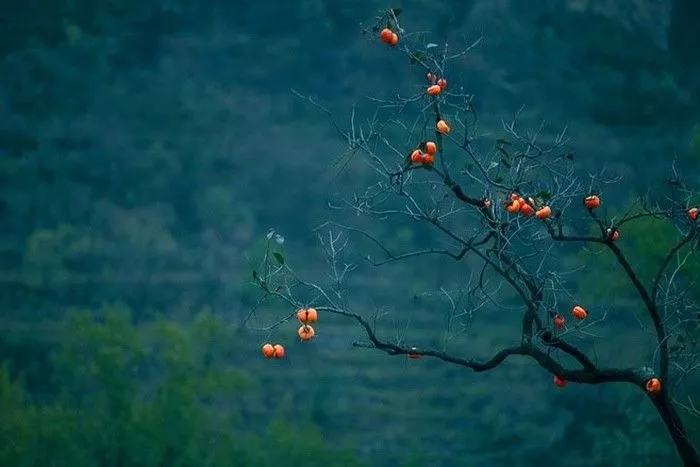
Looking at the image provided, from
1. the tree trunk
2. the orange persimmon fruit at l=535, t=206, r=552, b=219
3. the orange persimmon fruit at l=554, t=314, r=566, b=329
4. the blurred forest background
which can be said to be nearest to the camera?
the orange persimmon fruit at l=535, t=206, r=552, b=219

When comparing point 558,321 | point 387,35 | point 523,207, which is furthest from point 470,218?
point 387,35

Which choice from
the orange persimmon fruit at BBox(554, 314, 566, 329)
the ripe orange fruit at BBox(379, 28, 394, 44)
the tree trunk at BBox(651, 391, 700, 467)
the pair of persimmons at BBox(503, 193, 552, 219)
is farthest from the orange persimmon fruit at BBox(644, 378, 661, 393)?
the ripe orange fruit at BBox(379, 28, 394, 44)

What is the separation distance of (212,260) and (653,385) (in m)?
1.64

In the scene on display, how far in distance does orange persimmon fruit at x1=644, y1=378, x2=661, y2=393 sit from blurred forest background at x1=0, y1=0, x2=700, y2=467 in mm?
912

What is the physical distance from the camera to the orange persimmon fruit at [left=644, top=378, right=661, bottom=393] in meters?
2.88

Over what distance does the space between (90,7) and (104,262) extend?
0.95 m

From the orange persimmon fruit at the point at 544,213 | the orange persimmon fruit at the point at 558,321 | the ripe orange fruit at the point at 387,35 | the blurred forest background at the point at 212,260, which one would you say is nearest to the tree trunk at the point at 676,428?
the orange persimmon fruit at the point at 558,321

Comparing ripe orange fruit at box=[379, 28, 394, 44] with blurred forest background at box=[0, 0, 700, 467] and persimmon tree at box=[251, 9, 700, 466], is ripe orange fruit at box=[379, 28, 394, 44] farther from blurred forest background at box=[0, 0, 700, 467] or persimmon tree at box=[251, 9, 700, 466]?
blurred forest background at box=[0, 0, 700, 467]

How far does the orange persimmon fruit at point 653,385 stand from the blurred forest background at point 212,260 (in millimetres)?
912

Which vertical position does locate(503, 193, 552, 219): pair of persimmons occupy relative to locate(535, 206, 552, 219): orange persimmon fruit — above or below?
above

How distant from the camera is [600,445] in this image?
12.4 feet

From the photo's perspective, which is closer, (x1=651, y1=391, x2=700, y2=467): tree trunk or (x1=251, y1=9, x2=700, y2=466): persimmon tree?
(x1=651, y1=391, x2=700, y2=467): tree trunk

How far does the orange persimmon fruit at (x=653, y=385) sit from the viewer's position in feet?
9.43

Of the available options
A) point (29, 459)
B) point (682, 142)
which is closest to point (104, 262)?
point (29, 459)
